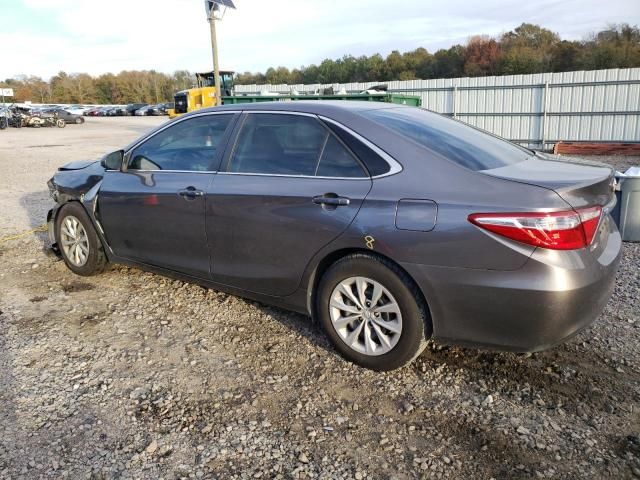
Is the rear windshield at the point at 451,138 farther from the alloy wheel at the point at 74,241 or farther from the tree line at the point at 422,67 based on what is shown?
the tree line at the point at 422,67

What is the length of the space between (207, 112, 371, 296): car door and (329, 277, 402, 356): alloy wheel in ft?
1.07

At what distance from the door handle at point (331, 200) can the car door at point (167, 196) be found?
1.04m

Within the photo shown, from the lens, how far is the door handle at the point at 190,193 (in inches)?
156

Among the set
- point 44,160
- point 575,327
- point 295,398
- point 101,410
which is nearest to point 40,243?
point 101,410

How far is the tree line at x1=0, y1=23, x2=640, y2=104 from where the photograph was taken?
139 ft

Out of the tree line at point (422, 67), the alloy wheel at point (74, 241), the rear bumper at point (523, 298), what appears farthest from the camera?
the tree line at point (422, 67)

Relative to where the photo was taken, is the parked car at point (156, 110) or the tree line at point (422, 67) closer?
the tree line at point (422, 67)

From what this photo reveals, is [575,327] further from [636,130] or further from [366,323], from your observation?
[636,130]

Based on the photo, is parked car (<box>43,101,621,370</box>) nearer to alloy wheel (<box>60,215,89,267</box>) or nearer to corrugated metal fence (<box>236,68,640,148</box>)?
alloy wheel (<box>60,215,89,267</box>)

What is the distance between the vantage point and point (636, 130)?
16281 mm

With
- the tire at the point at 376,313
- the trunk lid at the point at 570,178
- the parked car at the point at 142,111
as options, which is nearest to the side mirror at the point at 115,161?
the tire at the point at 376,313

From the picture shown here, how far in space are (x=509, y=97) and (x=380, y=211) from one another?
1675cm

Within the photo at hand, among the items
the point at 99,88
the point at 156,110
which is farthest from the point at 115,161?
the point at 99,88

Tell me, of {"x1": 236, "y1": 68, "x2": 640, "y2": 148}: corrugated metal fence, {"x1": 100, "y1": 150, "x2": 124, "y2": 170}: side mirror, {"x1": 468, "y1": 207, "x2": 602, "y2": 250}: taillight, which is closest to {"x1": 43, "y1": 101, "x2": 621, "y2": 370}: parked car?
{"x1": 468, "y1": 207, "x2": 602, "y2": 250}: taillight
